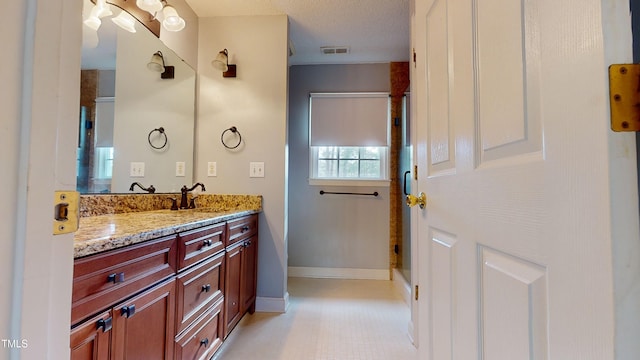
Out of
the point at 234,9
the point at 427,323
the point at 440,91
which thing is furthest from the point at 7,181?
the point at 234,9

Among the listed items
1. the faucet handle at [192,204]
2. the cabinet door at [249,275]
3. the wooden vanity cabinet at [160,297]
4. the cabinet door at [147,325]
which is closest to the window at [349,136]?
the cabinet door at [249,275]

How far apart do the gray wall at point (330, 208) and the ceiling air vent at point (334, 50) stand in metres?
0.28

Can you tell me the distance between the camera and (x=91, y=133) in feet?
4.84

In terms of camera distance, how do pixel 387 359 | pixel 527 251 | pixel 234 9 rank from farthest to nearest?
pixel 234 9 → pixel 387 359 → pixel 527 251

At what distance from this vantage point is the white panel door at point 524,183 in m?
0.37

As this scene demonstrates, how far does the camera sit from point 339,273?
3.19 meters

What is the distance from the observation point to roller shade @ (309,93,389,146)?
321cm

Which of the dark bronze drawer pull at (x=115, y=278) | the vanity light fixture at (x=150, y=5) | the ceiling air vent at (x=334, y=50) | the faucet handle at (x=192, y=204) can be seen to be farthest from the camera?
the ceiling air vent at (x=334, y=50)

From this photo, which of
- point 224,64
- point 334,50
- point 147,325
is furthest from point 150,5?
point 147,325

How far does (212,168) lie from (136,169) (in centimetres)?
59

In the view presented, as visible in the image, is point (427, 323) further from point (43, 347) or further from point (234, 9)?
point (234, 9)

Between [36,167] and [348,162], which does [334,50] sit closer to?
[348,162]

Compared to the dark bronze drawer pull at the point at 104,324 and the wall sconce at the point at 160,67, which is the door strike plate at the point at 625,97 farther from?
the wall sconce at the point at 160,67

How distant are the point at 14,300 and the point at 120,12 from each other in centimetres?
191
